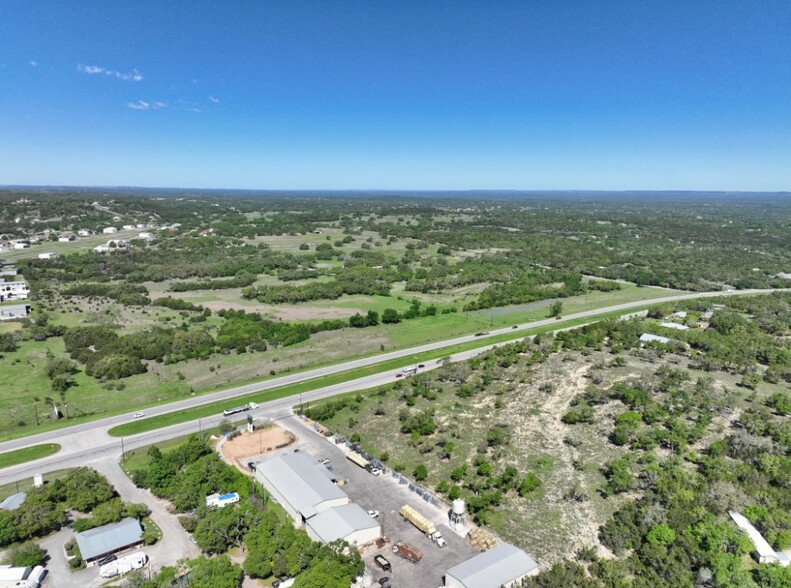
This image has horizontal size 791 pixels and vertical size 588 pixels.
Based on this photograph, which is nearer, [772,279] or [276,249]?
[772,279]

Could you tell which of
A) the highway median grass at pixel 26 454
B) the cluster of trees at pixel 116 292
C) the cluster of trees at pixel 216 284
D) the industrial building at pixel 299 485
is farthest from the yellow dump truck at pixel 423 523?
the cluster of trees at pixel 216 284

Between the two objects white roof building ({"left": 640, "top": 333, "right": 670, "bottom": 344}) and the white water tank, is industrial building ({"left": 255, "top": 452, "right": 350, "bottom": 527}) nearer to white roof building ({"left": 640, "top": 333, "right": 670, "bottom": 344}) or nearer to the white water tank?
the white water tank

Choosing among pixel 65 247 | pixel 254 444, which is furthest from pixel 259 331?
pixel 65 247

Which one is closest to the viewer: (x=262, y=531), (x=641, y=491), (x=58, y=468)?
(x=262, y=531)

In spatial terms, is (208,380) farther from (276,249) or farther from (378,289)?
(276,249)

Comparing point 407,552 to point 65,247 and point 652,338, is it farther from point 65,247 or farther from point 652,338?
point 65,247

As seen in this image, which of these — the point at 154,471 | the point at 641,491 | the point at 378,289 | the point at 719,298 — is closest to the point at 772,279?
the point at 719,298
